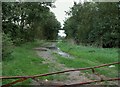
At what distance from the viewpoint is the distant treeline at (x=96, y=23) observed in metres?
7.09

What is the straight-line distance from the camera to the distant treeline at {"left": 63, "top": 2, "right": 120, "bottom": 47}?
7.09 m

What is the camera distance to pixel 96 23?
16391 millimetres

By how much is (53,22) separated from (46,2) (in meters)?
16.6

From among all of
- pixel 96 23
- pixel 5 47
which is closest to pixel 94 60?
pixel 5 47

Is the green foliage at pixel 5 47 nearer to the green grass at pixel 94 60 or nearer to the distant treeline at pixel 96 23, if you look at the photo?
the green grass at pixel 94 60

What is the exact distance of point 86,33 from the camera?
22828mm

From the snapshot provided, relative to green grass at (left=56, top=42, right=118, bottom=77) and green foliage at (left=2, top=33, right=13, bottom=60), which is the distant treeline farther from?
green foliage at (left=2, top=33, right=13, bottom=60)

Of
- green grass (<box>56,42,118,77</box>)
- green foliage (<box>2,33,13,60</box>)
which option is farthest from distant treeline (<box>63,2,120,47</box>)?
green foliage (<box>2,33,13,60</box>)

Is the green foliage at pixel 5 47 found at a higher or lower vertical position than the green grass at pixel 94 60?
higher

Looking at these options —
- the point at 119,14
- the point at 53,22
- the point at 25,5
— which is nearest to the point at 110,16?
the point at 119,14

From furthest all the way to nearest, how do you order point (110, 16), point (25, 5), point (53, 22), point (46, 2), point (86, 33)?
point (53, 22)
point (86, 33)
point (46, 2)
point (25, 5)
point (110, 16)

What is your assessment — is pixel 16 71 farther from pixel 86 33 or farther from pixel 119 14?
pixel 86 33

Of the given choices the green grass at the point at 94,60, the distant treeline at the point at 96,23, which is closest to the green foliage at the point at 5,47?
the green grass at the point at 94,60

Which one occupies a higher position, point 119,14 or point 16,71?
point 119,14
